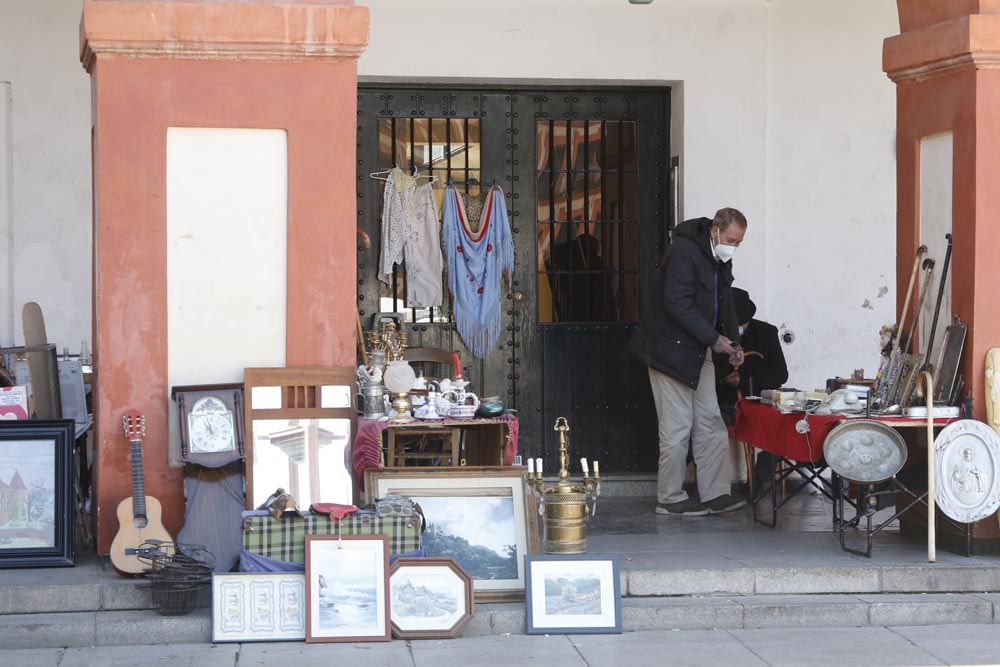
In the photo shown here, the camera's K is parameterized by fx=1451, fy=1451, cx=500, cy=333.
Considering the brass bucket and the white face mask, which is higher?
the white face mask

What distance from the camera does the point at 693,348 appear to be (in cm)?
930

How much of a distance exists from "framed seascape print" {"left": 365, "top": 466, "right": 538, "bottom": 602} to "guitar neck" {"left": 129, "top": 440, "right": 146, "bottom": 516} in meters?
1.12

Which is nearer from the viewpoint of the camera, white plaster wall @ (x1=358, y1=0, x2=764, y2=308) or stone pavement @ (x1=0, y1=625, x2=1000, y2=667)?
stone pavement @ (x1=0, y1=625, x2=1000, y2=667)

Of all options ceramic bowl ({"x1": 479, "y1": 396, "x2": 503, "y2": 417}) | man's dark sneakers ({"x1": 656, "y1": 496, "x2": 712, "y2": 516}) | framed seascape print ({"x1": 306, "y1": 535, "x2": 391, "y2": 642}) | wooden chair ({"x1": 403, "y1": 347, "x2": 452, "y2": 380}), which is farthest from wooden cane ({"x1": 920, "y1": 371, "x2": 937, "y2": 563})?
wooden chair ({"x1": 403, "y1": 347, "x2": 452, "y2": 380})

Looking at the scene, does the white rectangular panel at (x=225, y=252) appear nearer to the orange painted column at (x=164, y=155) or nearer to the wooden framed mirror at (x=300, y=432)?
the orange painted column at (x=164, y=155)

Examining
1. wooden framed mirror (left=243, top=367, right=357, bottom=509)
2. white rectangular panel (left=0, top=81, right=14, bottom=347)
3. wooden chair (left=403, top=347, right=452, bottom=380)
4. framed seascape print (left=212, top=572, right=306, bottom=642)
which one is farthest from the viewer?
wooden chair (left=403, top=347, right=452, bottom=380)

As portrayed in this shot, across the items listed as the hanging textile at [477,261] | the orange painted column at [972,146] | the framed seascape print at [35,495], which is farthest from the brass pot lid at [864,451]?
the framed seascape print at [35,495]

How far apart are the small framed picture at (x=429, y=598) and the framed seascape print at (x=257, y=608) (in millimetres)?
454

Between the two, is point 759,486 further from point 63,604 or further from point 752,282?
point 63,604

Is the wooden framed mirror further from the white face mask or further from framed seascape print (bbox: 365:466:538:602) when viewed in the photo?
the white face mask

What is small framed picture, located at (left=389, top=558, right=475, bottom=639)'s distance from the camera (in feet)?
22.7

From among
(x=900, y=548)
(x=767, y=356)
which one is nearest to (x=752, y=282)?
(x=767, y=356)

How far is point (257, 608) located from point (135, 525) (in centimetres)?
86

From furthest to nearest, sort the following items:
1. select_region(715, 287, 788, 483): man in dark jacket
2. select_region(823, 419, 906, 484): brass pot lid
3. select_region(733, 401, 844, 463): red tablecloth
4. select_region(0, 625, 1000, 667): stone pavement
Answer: select_region(715, 287, 788, 483): man in dark jacket, select_region(733, 401, 844, 463): red tablecloth, select_region(823, 419, 906, 484): brass pot lid, select_region(0, 625, 1000, 667): stone pavement
